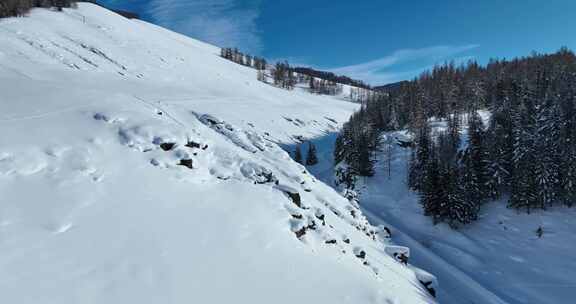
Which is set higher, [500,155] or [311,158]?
[500,155]

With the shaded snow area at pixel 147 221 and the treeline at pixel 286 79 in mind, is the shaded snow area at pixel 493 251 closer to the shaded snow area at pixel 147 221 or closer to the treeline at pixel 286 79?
the shaded snow area at pixel 147 221

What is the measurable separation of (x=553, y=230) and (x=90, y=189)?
50.1 m

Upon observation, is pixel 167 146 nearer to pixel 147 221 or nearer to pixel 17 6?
pixel 147 221

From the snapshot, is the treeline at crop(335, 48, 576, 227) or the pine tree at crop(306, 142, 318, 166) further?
the pine tree at crop(306, 142, 318, 166)

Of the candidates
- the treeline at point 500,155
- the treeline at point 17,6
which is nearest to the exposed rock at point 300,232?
the treeline at point 500,155

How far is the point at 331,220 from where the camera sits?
2378 centimetres

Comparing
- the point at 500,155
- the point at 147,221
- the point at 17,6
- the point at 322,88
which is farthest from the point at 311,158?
the point at 322,88

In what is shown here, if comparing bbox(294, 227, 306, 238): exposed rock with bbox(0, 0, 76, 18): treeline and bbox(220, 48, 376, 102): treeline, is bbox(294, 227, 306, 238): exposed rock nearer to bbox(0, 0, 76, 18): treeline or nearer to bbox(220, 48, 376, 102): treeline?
bbox(0, 0, 76, 18): treeline

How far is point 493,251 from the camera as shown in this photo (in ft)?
137

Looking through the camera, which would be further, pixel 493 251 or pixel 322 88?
pixel 322 88

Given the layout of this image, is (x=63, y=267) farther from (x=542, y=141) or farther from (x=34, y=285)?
(x=542, y=141)

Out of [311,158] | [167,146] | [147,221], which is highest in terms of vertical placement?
[167,146]

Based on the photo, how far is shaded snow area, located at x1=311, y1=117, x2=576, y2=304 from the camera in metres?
32.8

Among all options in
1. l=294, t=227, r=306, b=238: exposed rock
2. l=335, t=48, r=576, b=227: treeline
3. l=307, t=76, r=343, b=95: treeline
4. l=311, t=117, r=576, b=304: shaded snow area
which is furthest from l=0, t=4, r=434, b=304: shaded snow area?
l=307, t=76, r=343, b=95: treeline
